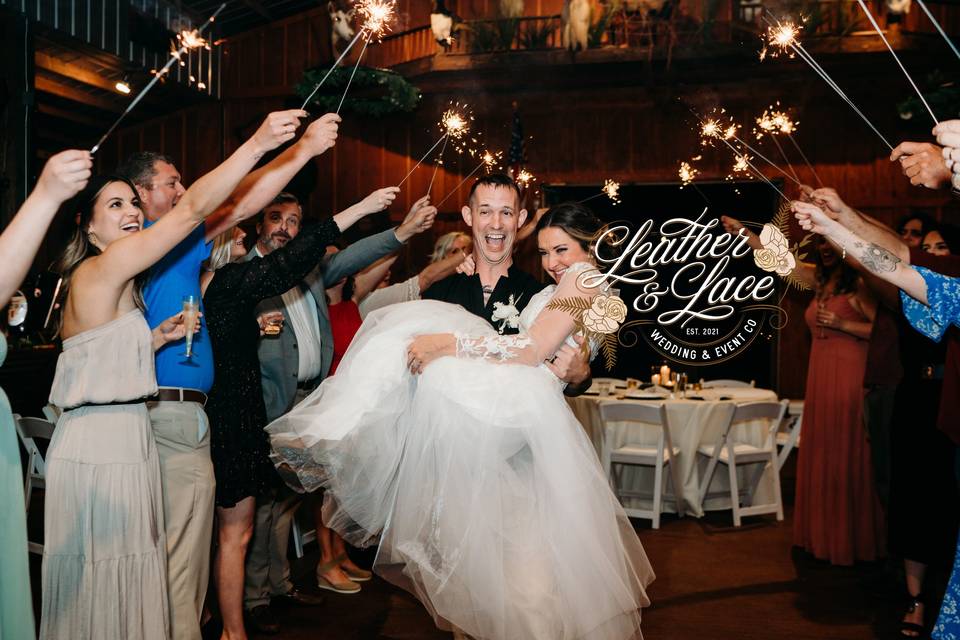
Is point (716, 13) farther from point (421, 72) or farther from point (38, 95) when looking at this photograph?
point (38, 95)

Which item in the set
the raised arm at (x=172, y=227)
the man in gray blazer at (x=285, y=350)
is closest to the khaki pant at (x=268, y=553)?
the man in gray blazer at (x=285, y=350)

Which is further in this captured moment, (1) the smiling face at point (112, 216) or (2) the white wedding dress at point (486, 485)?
(1) the smiling face at point (112, 216)

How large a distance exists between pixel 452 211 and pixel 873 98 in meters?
5.08

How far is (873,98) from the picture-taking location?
9.15m

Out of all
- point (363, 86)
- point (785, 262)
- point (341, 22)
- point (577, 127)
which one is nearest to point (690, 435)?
point (785, 262)

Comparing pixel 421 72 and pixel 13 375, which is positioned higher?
pixel 421 72

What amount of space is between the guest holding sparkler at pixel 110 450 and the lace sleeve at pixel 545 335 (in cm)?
88

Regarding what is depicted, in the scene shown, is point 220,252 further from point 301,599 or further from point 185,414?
point 301,599

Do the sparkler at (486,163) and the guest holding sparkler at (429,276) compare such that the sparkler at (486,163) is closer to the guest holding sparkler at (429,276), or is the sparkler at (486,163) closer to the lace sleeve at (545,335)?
the guest holding sparkler at (429,276)

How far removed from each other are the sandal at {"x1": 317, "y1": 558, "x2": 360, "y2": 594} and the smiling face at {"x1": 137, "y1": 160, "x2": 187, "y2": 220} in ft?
7.45

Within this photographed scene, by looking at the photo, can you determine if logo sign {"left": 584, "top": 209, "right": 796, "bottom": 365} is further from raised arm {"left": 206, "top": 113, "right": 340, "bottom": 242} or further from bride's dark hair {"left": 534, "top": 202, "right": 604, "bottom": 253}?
raised arm {"left": 206, "top": 113, "right": 340, "bottom": 242}

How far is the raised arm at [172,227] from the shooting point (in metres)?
2.32

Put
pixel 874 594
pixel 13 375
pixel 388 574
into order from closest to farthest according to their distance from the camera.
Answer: pixel 388 574, pixel 874 594, pixel 13 375

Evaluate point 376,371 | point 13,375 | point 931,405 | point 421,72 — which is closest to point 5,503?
point 376,371
